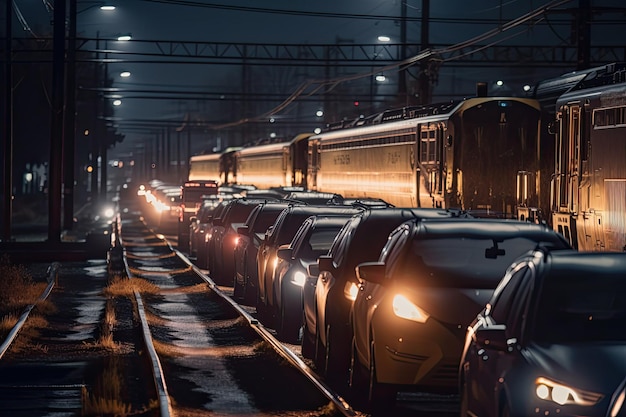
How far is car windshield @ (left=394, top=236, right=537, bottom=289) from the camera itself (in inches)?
502

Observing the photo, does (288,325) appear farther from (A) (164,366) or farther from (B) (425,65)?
(B) (425,65)

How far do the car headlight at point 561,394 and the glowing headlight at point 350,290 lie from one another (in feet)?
20.3

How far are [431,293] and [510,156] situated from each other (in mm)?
22461

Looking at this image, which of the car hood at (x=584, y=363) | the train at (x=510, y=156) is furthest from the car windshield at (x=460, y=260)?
the car hood at (x=584, y=363)

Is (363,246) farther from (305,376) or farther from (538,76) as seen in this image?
(538,76)

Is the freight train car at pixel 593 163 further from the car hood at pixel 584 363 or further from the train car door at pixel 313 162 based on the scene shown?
the train car door at pixel 313 162

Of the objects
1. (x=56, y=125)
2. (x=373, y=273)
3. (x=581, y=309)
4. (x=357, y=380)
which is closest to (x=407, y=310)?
(x=373, y=273)

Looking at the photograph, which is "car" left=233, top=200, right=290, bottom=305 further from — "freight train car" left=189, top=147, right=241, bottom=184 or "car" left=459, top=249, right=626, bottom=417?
"freight train car" left=189, top=147, right=241, bottom=184

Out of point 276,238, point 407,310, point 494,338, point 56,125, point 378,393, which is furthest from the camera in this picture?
point 56,125

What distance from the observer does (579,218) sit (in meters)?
25.2

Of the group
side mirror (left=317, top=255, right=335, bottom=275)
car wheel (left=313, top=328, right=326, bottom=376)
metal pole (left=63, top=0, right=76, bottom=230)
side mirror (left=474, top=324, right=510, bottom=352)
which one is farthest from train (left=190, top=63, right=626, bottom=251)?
metal pole (left=63, top=0, right=76, bottom=230)

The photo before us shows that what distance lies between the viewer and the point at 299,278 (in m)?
19.3

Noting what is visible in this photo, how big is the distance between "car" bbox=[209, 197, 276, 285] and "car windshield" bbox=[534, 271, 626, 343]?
21.1m

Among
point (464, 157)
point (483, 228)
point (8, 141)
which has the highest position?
point (8, 141)
